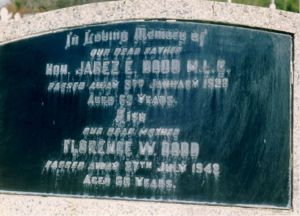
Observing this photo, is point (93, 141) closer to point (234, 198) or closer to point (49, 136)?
point (49, 136)

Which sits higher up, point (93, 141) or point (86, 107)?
point (86, 107)

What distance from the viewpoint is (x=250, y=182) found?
446 cm

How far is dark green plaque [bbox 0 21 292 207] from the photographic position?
179 inches

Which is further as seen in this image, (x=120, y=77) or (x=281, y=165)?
(x=120, y=77)

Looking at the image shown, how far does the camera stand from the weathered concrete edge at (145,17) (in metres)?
4.52

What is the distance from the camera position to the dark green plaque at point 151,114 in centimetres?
454

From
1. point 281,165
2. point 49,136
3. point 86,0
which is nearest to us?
point 281,165

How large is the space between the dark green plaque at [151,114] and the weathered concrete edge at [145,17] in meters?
0.08

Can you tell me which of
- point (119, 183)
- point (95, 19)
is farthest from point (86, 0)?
point (119, 183)

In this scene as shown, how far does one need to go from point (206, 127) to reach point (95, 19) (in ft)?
5.64

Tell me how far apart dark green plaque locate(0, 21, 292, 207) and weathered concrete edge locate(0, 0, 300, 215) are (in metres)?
0.08

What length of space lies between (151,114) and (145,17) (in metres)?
1.04

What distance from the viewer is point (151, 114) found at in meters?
4.85

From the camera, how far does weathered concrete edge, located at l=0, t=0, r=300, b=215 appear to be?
4523 mm
